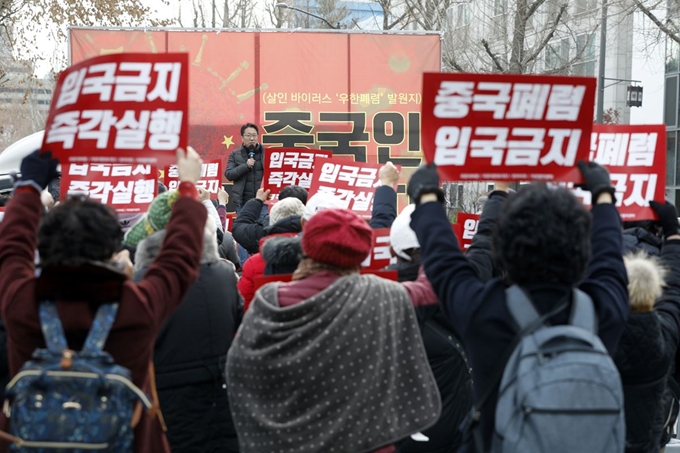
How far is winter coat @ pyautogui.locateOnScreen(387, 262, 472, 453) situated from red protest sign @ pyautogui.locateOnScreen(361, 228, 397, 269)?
406 millimetres

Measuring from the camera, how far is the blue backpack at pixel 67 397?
2684 mm

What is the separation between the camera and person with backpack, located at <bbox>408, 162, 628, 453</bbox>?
268cm

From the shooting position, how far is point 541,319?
277 centimetres

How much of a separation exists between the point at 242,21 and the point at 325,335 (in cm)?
3461

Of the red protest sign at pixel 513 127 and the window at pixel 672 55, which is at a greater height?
the window at pixel 672 55

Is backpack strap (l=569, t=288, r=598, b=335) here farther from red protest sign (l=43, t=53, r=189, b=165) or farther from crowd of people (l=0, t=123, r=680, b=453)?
red protest sign (l=43, t=53, r=189, b=165)

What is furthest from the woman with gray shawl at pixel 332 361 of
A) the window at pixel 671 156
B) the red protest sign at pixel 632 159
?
the window at pixel 671 156

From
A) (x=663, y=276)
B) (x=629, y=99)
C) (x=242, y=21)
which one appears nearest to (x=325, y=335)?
(x=663, y=276)

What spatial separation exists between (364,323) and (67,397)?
3.30 ft

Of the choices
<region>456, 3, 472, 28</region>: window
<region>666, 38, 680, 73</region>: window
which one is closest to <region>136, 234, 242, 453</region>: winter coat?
<region>456, 3, 472, 28</region>: window

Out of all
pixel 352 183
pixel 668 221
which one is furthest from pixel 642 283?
pixel 352 183

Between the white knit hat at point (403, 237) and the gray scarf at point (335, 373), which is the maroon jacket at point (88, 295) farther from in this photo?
the white knit hat at point (403, 237)

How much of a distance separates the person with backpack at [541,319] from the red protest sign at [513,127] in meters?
0.42

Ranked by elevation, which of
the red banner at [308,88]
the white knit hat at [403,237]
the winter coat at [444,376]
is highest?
the red banner at [308,88]
